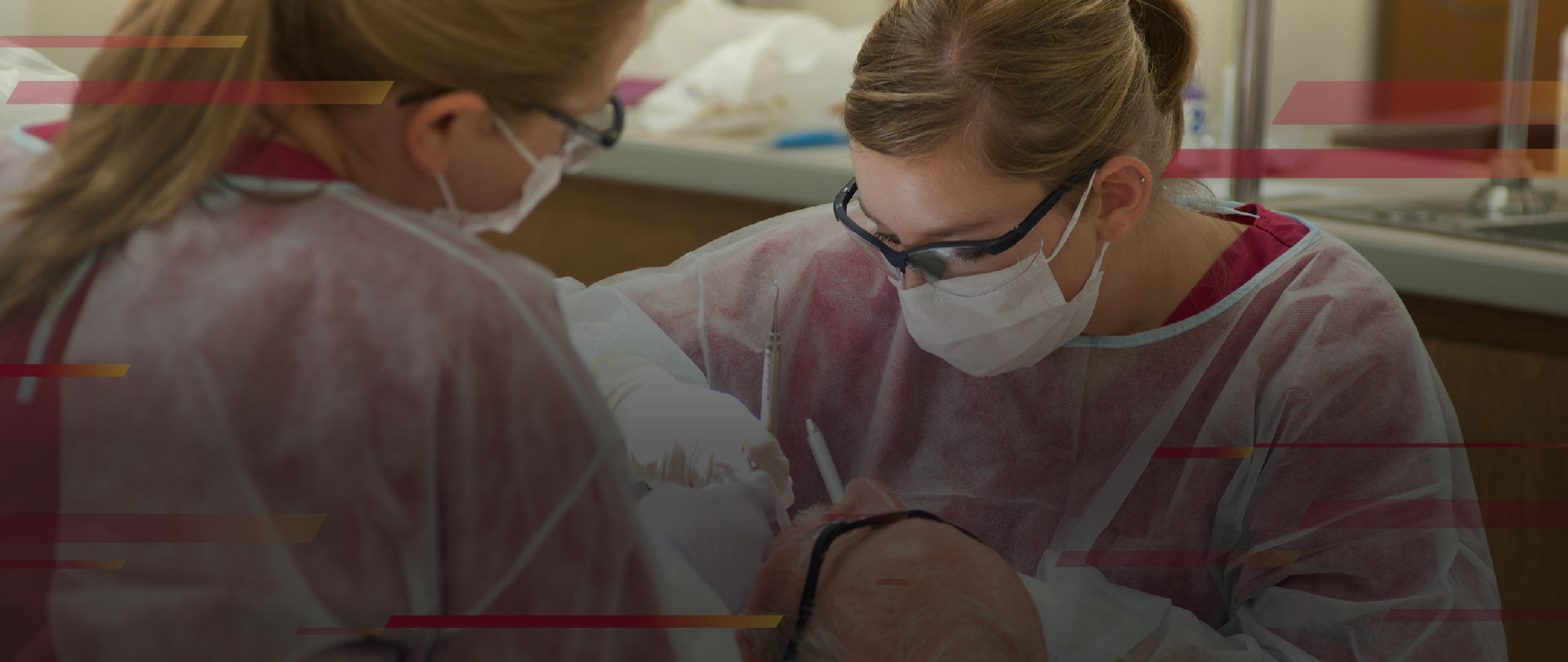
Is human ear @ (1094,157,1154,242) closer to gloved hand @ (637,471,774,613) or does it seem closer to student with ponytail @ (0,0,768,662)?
gloved hand @ (637,471,774,613)

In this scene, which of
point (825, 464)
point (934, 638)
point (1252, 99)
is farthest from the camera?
point (1252, 99)

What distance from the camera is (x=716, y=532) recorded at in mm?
845

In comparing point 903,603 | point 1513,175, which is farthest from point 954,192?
point 1513,175

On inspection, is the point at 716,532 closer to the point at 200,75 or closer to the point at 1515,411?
the point at 200,75

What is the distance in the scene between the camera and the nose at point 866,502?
886mm

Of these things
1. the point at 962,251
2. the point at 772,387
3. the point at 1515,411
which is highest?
the point at 962,251

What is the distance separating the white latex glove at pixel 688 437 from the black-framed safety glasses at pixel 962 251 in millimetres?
191

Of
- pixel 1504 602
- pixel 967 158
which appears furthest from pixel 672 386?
pixel 1504 602

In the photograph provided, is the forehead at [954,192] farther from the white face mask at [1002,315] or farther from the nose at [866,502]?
the nose at [866,502]

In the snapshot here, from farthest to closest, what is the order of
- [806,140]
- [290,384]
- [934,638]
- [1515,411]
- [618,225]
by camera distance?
[618,225] < [806,140] < [1515,411] < [934,638] < [290,384]

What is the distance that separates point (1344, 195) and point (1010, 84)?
96 cm

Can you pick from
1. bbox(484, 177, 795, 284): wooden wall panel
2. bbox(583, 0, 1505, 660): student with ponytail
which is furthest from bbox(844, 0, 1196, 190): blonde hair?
bbox(484, 177, 795, 284): wooden wall panel

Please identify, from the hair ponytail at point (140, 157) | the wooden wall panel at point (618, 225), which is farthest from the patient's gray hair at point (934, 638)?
the wooden wall panel at point (618, 225)

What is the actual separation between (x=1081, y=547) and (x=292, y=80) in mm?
789
